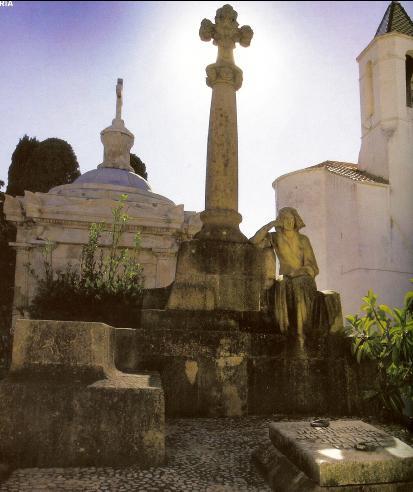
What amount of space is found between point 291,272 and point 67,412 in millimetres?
2998

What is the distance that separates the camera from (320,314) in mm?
5000

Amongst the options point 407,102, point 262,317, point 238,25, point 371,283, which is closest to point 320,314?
point 262,317

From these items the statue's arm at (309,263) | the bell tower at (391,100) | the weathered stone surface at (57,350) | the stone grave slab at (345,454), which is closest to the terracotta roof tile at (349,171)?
the bell tower at (391,100)

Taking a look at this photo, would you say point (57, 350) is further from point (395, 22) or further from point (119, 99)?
point (395, 22)

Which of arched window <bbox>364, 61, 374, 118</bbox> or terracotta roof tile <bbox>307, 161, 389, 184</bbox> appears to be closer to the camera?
terracotta roof tile <bbox>307, 161, 389, 184</bbox>

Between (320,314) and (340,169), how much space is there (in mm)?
18630

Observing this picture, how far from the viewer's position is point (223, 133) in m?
6.16

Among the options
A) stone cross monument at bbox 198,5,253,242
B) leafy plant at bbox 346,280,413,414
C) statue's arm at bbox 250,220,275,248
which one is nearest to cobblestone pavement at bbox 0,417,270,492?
leafy plant at bbox 346,280,413,414

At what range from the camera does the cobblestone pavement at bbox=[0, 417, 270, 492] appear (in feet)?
8.66

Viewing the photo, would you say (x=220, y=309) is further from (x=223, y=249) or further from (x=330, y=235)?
(x=330, y=235)

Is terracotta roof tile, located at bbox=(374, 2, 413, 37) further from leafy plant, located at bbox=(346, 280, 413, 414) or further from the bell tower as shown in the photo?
leafy plant, located at bbox=(346, 280, 413, 414)

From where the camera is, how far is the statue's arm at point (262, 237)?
5.59 metres

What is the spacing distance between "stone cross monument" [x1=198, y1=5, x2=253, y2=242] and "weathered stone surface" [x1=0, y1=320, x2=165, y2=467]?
9.26ft

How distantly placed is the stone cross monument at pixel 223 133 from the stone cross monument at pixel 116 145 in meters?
14.4
